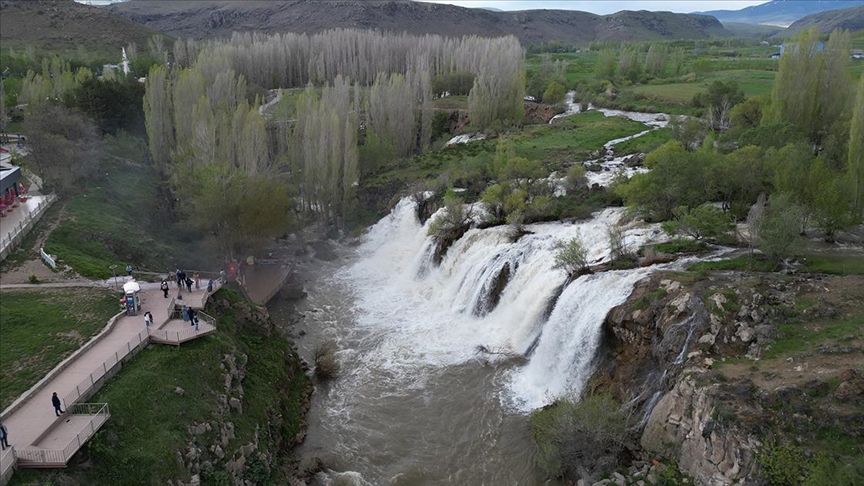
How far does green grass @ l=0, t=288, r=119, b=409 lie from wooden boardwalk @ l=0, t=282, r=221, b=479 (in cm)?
74

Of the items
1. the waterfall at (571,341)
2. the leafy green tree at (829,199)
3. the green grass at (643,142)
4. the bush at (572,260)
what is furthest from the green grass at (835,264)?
the green grass at (643,142)

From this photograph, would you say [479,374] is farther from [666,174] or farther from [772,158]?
[772,158]

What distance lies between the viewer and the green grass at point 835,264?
22359mm

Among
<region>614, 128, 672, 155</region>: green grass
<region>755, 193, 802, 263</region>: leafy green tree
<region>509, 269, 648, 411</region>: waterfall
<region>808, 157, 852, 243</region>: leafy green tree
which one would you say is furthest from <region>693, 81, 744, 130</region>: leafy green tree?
<region>509, 269, 648, 411</region>: waterfall

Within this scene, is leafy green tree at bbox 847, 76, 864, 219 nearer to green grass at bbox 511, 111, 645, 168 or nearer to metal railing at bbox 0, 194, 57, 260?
green grass at bbox 511, 111, 645, 168

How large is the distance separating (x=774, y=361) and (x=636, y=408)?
4.59 metres

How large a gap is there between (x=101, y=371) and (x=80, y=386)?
0.93 metres

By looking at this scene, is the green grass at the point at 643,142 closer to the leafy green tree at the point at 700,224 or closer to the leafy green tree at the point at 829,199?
the leafy green tree at the point at 700,224

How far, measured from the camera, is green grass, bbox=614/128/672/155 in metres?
48.4

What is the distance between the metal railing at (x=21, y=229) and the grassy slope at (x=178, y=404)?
38.9 feet

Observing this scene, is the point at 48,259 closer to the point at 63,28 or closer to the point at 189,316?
the point at 189,316

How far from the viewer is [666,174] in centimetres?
2992

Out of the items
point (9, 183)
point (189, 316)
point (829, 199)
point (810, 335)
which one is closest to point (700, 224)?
point (829, 199)

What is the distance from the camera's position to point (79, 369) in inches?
763
